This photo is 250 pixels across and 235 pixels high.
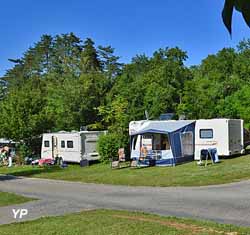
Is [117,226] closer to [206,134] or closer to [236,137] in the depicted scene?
[206,134]

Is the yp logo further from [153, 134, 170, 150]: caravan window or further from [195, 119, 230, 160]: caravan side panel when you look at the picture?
[153, 134, 170, 150]: caravan window

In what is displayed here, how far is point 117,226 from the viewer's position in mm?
9633

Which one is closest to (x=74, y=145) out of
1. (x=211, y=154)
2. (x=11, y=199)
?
(x=211, y=154)

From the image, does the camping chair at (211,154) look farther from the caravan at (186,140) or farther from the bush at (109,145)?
the bush at (109,145)

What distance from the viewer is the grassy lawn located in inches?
355

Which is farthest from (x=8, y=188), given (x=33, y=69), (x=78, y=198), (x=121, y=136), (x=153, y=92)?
(x=33, y=69)

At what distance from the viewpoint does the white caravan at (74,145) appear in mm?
31031

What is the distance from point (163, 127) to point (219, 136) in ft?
10.6

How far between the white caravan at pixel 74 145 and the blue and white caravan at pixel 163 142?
147 inches

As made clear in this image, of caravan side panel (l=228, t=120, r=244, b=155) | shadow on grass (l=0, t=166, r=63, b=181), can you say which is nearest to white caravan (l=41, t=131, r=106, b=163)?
shadow on grass (l=0, t=166, r=63, b=181)

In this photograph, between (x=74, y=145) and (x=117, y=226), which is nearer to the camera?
(x=117, y=226)

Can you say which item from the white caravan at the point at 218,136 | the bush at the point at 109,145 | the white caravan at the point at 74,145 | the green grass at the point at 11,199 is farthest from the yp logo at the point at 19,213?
the white caravan at the point at 74,145

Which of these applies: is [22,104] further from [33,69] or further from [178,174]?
[33,69]

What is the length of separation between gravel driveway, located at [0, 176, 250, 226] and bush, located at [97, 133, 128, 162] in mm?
10123
